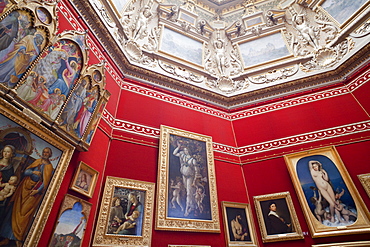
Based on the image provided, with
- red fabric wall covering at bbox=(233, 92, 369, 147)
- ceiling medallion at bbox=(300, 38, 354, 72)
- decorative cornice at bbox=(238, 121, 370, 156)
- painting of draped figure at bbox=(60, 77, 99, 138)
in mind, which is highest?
ceiling medallion at bbox=(300, 38, 354, 72)

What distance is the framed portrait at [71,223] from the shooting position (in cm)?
344

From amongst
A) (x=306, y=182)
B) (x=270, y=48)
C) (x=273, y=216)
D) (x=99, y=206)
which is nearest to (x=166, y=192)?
(x=99, y=206)

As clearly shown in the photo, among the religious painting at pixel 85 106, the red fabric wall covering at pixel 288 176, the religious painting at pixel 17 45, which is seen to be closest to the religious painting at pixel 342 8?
the red fabric wall covering at pixel 288 176

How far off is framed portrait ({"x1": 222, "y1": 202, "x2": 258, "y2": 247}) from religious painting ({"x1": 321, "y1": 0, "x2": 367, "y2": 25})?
7752 millimetres

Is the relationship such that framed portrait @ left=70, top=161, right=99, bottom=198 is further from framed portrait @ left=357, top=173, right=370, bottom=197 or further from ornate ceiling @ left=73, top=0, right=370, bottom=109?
framed portrait @ left=357, top=173, right=370, bottom=197

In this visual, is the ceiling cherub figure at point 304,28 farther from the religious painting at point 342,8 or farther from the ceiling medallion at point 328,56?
the religious painting at point 342,8

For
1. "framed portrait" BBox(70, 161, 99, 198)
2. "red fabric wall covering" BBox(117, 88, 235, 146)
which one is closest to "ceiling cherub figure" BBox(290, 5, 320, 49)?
"red fabric wall covering" BBox(117, 88, 235, 146)

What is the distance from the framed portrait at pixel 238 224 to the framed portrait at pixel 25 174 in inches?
168

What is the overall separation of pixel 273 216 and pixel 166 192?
3093 millimetres

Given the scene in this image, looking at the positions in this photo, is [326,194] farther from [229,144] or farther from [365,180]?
[229,144]

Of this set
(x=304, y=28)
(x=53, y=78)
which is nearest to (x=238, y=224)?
(x=53, y=78)

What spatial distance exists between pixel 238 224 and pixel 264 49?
→ 743 centimetres

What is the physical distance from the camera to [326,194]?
5555 mm

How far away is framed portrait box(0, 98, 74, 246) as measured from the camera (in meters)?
2.68
